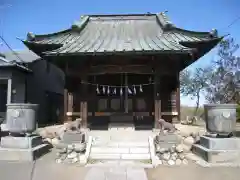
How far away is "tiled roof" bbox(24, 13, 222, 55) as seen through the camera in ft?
37.7

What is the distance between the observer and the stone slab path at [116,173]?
269 inches

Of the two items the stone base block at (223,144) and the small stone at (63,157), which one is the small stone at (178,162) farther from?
the small stone at (63,157)

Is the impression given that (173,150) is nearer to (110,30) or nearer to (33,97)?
(110,30)

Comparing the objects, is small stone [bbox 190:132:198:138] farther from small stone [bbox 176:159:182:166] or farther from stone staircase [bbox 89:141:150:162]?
small stone [bbox 176:159:182:166]

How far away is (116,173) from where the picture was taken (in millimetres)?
7156

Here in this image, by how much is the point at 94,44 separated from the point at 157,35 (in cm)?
382

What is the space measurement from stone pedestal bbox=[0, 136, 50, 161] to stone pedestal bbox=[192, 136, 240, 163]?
19.6 ft

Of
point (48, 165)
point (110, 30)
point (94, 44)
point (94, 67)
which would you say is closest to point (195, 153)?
point (48, 165)

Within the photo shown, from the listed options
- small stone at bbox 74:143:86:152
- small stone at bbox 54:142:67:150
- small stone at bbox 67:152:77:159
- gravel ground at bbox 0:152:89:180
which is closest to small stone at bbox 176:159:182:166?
gravel ground at bbox 0:152:89:180

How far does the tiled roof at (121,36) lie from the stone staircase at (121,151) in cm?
420

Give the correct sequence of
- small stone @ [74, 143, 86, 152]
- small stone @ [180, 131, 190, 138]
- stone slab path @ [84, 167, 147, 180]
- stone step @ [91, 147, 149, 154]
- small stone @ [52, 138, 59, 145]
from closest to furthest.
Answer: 1. stone slab path @ [84, 167, 147, 180]
2. small stone @ [74, 143, 86, 152]
3. stone step @ [91, 147, 149, 154]
4. small stone @ [52, 138, 59, 145]
5. small stone @ [180, 131, 190, 138]

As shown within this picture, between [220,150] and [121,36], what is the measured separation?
8692 mm

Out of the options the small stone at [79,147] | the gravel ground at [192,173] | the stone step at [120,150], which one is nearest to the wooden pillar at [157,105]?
the stone step at [120,150]

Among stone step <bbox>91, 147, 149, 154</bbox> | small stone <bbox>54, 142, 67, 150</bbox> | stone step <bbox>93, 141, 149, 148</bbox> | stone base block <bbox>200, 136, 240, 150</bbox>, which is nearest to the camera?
stone base block <bbox>200, 136, 240, 150</bbox>
